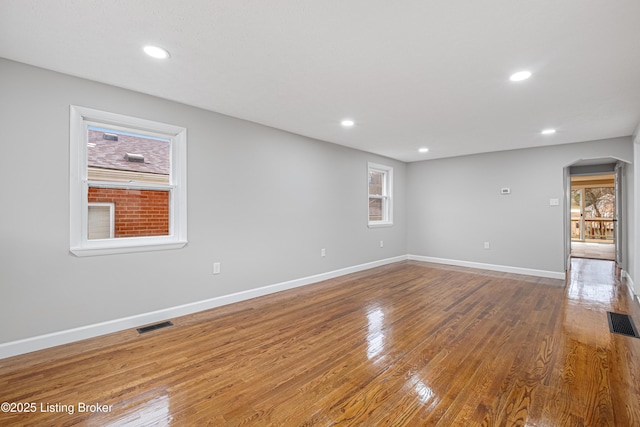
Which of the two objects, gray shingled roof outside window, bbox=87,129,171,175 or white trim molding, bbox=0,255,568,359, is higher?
gray shingled roof outside window, bbox=87,129,171,175

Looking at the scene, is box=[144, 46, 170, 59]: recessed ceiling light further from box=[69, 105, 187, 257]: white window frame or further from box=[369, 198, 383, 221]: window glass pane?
box=[369, 198, 383, 221]: window glass pane

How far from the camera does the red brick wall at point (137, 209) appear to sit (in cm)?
294

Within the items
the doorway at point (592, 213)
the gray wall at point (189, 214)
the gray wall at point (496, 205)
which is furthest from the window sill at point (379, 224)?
the doorway at point (592, 213)

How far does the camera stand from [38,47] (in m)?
2.18

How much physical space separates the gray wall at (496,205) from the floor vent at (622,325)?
6.60ft

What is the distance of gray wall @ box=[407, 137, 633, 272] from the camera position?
5.14 metres

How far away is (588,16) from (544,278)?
185 inches

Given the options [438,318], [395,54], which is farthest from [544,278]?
[395,54]

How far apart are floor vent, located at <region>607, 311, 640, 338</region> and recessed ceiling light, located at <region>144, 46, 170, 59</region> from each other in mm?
4802

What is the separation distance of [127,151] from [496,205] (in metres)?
6.19

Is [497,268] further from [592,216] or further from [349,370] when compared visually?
[592,216]

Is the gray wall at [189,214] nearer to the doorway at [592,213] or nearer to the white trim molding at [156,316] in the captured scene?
the white trim molding at [156,316]

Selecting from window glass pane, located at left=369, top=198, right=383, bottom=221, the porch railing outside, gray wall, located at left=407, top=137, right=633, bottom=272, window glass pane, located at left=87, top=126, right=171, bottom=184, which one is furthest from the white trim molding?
the porch railing outside

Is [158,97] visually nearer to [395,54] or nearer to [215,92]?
[215,92]
